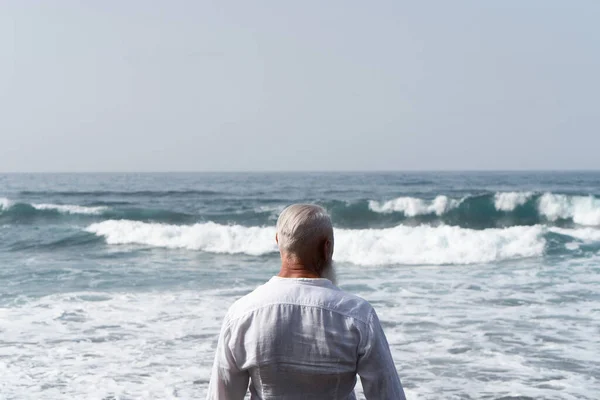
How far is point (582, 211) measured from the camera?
25.2 metres

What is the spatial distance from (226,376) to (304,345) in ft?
0.85

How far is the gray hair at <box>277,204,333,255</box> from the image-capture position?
186 cm

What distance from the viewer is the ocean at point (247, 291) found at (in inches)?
230

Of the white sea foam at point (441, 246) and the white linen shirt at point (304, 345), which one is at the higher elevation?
the white linen shirt at point (304, 345)

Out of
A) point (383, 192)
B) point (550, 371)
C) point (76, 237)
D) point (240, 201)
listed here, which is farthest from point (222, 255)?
point (383, 192)

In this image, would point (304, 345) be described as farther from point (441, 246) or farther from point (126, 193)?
point (126, 193)

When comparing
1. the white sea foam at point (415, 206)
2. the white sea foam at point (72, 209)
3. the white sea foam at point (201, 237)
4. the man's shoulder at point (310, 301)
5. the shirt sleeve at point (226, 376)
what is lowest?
the white sea foam at point (201, 237)

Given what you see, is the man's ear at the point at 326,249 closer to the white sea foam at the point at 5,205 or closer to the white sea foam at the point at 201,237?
the white sea foam at the point at 201,237

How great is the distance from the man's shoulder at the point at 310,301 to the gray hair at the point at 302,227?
13cm

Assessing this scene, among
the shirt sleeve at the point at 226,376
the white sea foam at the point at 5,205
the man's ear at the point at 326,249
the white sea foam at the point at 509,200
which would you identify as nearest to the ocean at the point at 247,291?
the white sea foam at the point at 509,200

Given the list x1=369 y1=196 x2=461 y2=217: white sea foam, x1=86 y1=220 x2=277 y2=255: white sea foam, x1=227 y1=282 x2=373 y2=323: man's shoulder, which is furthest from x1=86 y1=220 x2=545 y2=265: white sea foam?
x1=227 y1=282 x2=373 y2=323: man's shoulder

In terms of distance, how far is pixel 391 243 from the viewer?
16.2 metres

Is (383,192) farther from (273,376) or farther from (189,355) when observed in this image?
(273,376)

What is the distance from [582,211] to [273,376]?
2584 cm
